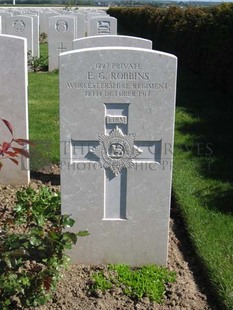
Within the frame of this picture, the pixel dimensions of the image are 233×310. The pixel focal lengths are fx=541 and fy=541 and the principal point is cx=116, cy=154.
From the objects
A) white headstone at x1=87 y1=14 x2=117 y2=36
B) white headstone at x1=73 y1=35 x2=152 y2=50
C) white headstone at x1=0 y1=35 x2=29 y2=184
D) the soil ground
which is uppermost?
white headstone at x1=87 y1=14 x2=117 y2=36

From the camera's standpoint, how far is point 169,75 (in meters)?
3.31

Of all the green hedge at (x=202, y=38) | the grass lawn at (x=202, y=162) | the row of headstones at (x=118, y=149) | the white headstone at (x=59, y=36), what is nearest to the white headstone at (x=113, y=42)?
the grass lawn at (x=202, y=162)

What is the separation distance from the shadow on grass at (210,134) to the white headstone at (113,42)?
1452 mm

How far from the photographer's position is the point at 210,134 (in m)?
6.95

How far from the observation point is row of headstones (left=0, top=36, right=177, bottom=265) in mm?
3307

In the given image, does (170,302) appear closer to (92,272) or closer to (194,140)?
(92,272)

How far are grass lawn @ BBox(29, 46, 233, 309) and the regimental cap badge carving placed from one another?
0.92m

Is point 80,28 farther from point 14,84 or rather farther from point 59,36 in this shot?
point 14,84

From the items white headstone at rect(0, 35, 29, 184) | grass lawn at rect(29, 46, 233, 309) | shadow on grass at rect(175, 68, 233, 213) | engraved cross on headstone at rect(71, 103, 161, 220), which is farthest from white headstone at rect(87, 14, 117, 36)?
engraved cross on headstone at rect(71, 103, 161, 220)

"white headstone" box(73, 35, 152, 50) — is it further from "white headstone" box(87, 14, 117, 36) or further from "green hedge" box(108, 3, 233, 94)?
"white headstone" box(87, 14, 117, 36)

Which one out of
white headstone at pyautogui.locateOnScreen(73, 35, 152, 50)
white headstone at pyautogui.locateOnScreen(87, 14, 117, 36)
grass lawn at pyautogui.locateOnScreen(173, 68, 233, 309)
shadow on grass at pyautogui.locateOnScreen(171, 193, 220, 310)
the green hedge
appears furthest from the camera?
white headstone at pyautogui.locateOnScreen(87, 14, 117, 36)

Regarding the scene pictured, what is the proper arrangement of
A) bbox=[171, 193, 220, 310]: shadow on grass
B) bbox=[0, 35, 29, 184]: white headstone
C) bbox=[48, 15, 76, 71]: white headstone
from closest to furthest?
bbox=[171, 193, 220, 310]: shadow on grass < bbox=[0, 35, 29, 184]: white headstone < bbox=[48, 15, 76, 71]: white headstone

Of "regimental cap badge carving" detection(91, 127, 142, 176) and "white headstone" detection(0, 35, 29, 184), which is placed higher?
"white headstone" detection(0, 35, 29, 184)

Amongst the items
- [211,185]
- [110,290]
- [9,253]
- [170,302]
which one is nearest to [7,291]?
[9,253]
